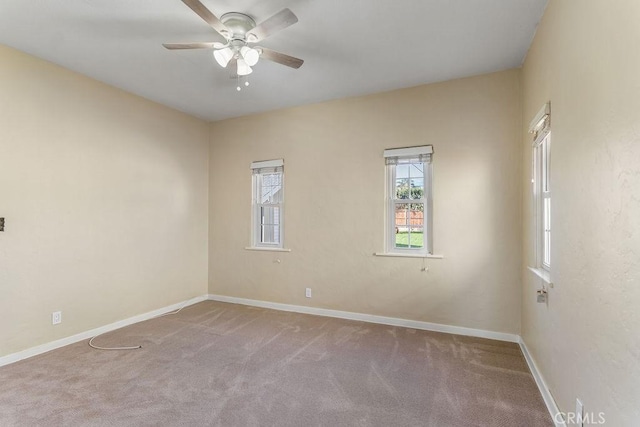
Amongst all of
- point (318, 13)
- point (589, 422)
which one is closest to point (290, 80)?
point (318, 13)

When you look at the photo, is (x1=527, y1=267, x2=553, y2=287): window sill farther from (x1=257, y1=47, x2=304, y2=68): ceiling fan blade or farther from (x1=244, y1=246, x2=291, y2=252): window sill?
(x1=244, y1=246, x2=291, y2=252): window sill

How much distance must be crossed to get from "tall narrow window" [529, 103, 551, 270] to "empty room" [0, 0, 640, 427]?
0.03m

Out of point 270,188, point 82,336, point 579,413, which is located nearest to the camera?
point 579,413

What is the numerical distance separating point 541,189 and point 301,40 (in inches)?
93.5

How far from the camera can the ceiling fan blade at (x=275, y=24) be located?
2.02 m

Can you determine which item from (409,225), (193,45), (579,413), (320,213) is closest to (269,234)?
(320,213)

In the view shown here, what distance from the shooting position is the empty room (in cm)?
174

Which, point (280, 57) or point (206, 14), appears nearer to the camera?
point (206, 14)

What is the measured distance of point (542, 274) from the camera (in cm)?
245

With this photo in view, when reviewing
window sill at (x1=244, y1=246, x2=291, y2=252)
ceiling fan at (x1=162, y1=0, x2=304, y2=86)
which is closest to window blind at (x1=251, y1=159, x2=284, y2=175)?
window sill at (x1=244, y1=246, x2=291, y2=252)

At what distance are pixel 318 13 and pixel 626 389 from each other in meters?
2.75

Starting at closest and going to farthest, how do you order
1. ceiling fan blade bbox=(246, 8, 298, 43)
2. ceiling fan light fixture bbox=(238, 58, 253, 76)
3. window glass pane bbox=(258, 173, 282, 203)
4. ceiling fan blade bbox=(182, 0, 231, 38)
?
1. ceiling fan blade bbox=(182, 0, 231, 38)
2. ceiling fan blade bbox=(246, 8, 298, 43)
3. ceiling fan light fixture bbox=(238, 58, 253, 76)
4. window glass pane bbox=(258, 173, 282, 203)

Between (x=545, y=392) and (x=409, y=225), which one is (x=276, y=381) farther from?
(x=409, y=225)

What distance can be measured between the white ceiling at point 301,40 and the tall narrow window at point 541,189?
0.86m
